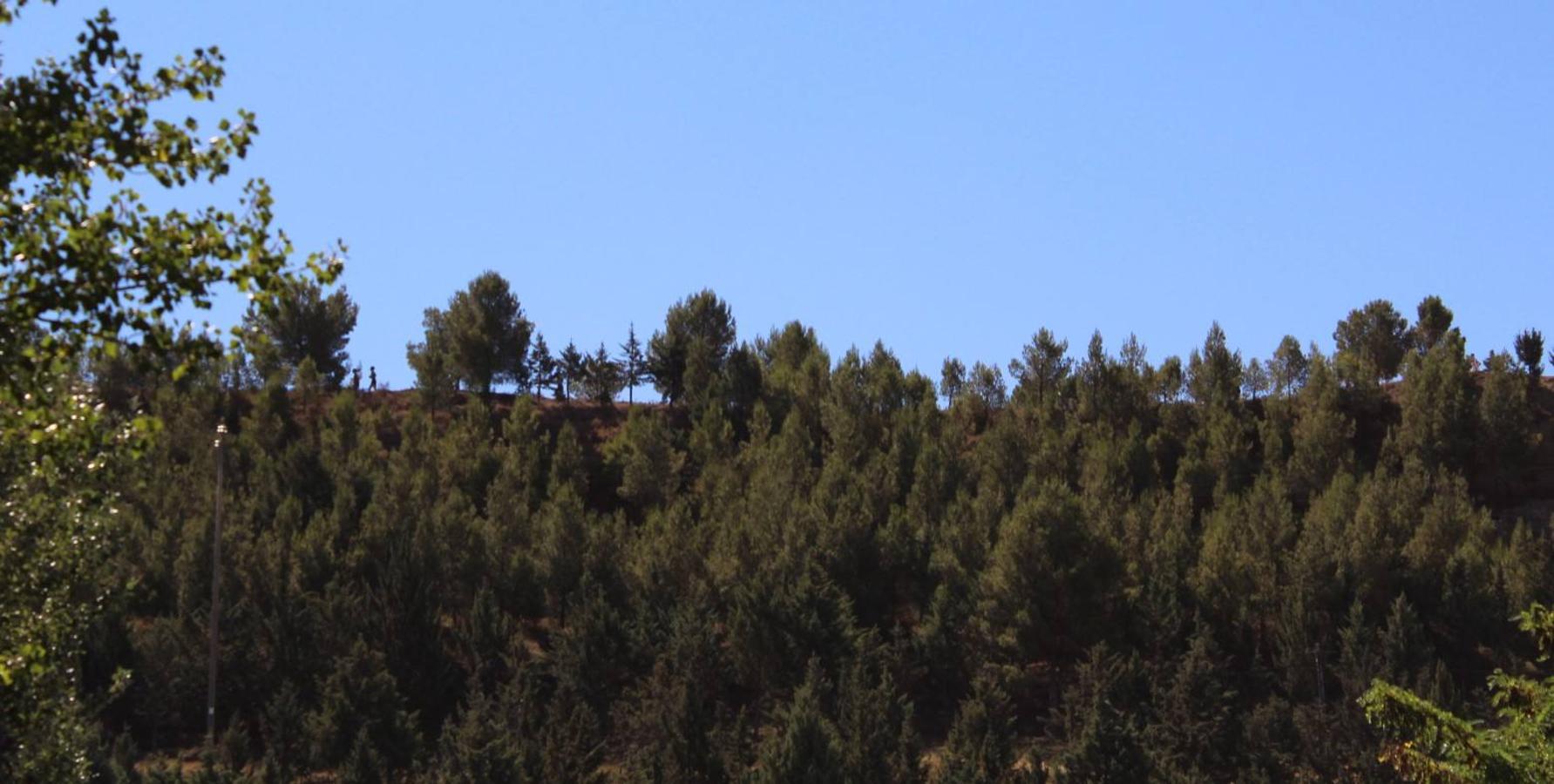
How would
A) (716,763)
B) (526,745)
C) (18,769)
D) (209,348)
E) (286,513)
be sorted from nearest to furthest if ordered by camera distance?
1. (209,348)
2. (18,769)
3. (526,745)
4. (716,763)
5. (286,513)

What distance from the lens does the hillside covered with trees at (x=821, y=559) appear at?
45875 millimetres

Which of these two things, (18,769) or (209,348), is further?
(18,769)

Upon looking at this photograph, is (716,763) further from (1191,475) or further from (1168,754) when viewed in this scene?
(1191,475)

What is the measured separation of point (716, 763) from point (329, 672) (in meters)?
15.2

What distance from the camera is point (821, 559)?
61.4m

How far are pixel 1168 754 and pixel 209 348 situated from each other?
39.4m

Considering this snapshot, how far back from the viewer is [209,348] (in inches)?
316

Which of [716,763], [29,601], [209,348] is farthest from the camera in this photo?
[716,763]

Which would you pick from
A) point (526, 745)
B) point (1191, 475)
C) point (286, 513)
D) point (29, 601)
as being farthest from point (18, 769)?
point (1191, 475)

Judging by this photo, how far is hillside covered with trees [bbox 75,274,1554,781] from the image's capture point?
45.9 m

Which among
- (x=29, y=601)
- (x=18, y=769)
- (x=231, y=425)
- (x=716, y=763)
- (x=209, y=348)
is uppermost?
(x=231, y=425)

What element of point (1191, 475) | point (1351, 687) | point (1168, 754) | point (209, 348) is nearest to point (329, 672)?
point (1168, 754)

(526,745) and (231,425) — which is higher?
Result: (231,425)

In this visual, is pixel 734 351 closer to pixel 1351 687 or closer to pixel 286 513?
pixel 286 513
